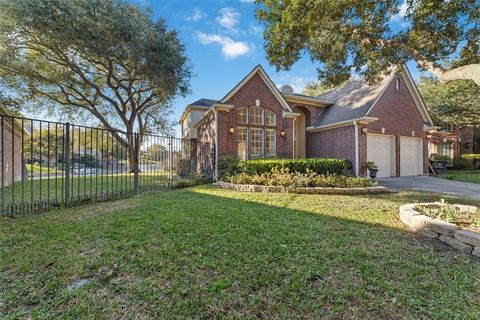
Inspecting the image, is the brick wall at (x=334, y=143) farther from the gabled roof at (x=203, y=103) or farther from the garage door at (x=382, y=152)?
the gabled roof at (x=203, y=103)

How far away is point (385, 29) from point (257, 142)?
24.3ft

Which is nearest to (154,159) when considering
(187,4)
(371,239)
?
(187,4)

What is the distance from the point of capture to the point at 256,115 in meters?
12.5

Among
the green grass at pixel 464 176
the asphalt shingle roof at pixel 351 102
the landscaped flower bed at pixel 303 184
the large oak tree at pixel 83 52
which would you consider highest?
the large oak tree at pixel 83 52

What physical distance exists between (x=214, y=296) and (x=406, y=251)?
2831 millimetres

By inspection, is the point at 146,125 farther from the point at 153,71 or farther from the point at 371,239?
the point at 371,239

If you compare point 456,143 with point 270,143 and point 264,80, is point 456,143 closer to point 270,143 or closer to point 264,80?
point 270,143

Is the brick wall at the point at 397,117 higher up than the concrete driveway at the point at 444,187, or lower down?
higher up

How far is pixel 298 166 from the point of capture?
31.3ft

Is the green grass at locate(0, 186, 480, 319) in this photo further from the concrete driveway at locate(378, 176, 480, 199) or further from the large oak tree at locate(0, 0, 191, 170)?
the large oak tree at locate(0, 0, 191, 170)

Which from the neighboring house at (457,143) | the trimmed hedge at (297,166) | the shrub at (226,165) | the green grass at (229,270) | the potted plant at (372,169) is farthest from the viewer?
the neighboring house at (457,143)

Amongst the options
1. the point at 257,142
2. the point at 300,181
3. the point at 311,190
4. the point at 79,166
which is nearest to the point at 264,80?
the point at 257,142

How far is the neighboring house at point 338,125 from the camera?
11891 mm

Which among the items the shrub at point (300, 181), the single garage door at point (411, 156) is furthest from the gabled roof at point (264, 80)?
the single garage door at point (411, 156)
